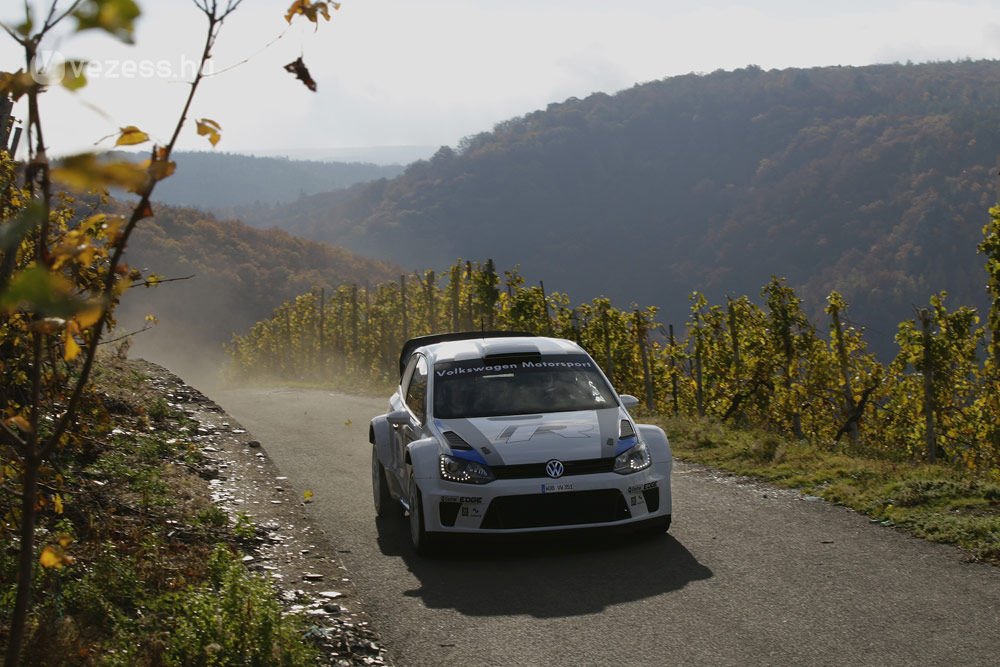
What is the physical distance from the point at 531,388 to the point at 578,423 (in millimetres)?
820

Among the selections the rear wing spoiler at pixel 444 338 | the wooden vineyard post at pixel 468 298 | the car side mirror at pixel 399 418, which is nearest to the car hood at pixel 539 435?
the car side mirror at pixel 399 418

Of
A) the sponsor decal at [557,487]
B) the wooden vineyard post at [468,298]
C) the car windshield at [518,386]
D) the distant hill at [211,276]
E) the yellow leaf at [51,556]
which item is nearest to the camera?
the yellow leaf at [51,556]

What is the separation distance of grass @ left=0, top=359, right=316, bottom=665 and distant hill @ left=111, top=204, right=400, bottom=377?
113 m

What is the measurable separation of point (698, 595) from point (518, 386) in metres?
3.03

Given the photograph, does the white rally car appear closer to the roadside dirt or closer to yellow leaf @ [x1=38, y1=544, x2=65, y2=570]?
the roadside dirt

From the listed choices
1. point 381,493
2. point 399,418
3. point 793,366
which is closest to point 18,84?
point 399,418

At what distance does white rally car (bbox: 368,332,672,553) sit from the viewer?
27.7ft

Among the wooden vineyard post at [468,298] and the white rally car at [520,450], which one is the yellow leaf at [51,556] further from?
the wooden vineyard post at [468,298]

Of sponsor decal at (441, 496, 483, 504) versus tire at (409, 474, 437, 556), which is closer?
sponsor decal at (441, 496, 483, 504)

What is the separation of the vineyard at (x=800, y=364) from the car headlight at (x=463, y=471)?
6433 millimetres

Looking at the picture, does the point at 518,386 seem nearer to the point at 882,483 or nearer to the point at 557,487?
the point at 557,487

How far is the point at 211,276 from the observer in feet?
469

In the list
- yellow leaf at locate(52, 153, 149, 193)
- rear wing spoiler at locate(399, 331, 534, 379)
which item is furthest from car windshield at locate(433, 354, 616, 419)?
yellow leaf at locate(52, 153, 149, 193)

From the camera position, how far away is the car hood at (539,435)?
8523 mm
